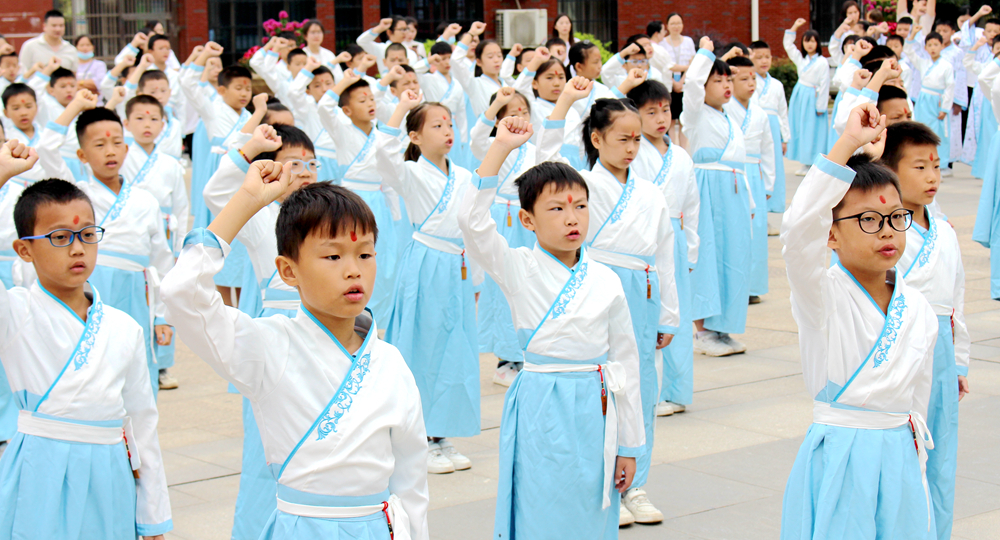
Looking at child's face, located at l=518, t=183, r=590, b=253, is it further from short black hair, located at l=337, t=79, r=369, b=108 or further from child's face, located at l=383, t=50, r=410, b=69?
child's face, located at l=383, t=50, r=410, b=69

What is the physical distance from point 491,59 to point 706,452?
604 centimetres

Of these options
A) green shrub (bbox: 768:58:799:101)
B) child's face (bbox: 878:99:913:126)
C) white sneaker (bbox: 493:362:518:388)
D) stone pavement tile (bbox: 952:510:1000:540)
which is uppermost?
green shrub (bbox: 768:58:799:101)

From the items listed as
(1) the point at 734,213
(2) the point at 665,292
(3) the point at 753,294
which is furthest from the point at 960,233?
(2) the point at 665,292

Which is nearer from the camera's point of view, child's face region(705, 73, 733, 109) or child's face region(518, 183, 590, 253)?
child's face region(518, 183, 590, 253)

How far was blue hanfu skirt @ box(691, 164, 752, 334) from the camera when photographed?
A: 6.79 metres

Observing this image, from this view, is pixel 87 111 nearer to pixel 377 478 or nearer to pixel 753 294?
pixel 377 478

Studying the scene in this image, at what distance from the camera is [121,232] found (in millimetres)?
5227

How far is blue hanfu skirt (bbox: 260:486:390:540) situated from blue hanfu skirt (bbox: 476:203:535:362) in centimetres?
402

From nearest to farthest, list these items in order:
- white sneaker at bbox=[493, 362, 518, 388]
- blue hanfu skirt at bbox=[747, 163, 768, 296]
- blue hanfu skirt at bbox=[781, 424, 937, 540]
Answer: blue hanfu skirt at bbox=[781, 424, 937, 540] → white sneaker at bbox=[493, 362, 518, 388] → blue hanfu skirt at bbox=[747, 163, 768, 296]

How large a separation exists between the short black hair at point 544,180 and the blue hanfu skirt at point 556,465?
57cm

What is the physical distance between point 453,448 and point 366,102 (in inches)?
106

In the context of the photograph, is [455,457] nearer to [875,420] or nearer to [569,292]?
[569,292]

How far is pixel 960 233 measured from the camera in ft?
33.3

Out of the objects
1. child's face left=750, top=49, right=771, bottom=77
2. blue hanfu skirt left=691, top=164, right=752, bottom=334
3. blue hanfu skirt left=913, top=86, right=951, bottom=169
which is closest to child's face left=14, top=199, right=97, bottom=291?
blue hanfu skirt left=691, top=164, right=752, bottom=334
